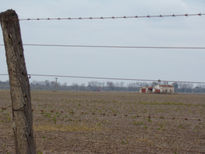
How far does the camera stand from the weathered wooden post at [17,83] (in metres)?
5.06

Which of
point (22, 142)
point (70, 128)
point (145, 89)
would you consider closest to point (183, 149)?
point (70, 128)

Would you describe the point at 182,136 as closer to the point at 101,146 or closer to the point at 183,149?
the point at 183,149

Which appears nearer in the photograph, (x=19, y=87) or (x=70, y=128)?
(x=19, y=87)

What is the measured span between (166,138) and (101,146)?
2.94 m

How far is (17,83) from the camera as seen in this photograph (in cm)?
509

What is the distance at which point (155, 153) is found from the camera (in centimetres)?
1040

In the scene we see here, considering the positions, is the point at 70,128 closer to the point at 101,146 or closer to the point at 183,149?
the point at 101,146

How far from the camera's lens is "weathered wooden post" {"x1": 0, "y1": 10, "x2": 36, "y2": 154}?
5.06 meters

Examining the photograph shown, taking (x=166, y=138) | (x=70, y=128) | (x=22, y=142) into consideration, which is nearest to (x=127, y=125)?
(x=70, y=128)

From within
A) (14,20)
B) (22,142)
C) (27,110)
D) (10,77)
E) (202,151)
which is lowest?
(202,151)

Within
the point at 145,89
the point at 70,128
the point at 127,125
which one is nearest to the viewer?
the point at 70,128

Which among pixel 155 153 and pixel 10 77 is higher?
pixel 10 77

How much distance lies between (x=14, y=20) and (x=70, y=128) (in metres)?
10.7

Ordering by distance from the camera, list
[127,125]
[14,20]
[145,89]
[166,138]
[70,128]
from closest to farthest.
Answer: [14,20] < [166,138] < [70,128] < [127,125] < [145,89]
